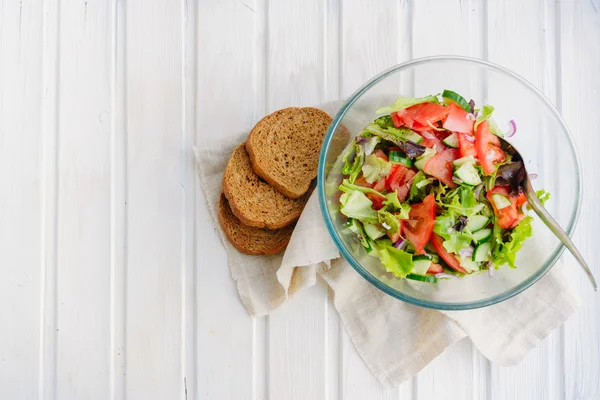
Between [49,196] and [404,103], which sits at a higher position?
[404,103]

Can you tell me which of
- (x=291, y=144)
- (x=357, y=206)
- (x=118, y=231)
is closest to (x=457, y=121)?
(x=357, y=206)

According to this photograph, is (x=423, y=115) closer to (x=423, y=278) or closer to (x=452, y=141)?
(x=452, y=141)

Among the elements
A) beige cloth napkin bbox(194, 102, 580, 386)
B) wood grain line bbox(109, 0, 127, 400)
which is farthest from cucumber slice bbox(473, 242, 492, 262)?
wood grain line bbox(109, 0, 127, 400)

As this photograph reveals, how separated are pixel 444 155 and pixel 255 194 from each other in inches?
17.7

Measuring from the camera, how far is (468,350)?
4.62 ft

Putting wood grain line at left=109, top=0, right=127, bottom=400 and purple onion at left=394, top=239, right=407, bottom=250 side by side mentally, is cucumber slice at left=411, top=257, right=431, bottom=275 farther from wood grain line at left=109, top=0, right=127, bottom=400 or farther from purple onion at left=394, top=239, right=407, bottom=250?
wood grain line at left=109, top=0, right=127, bottom=400

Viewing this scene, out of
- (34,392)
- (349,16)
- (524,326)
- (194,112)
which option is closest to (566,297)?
(524,326)

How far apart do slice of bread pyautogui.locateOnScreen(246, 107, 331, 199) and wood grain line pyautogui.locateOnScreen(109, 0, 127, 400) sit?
0.35 meters

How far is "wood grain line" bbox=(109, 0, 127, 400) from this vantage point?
1.42 meters

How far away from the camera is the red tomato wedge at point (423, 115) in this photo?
1134 millimetres

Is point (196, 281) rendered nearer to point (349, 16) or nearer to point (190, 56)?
point (190, 56)

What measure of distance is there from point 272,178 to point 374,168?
266 millimetres

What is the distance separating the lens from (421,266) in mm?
1136

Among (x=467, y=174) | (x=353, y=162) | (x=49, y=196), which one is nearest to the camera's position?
(x=467, y=174)
